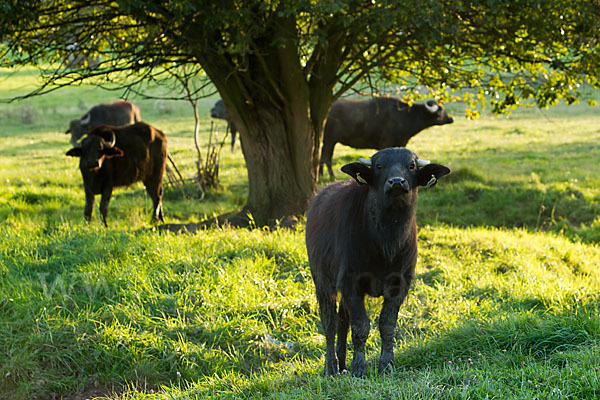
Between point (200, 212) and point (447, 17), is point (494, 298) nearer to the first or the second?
point (447, 17)

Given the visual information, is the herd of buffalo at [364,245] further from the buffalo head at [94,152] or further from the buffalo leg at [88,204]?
the buffalo leg at [88,204]

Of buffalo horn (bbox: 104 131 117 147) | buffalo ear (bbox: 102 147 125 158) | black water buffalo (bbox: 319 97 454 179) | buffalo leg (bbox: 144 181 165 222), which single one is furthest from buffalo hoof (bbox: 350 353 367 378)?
black water buffalo (bbox: 319 97 454 179)

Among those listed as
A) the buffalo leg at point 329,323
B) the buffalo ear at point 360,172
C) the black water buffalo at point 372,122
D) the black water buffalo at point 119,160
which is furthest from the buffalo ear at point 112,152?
the black water buffalo at point 372,122

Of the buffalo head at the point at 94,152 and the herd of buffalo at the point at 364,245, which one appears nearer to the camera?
the herd of buffalo at the point at 364,245

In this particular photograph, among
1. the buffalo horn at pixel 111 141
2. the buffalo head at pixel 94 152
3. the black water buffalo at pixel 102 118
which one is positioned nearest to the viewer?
the buffalo head at pixel 94 152

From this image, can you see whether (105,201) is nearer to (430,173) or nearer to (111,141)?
(111,141)

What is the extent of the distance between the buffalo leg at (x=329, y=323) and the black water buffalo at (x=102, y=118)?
17.5 metres

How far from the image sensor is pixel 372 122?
57.4 ft

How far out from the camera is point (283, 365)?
505 centimetres

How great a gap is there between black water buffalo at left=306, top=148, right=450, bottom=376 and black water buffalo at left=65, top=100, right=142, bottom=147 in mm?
17864

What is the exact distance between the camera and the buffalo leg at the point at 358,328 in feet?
13.6

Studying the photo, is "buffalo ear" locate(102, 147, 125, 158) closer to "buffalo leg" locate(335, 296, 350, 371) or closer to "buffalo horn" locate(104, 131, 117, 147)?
"buffalo horn" locate(104, 131, 117, 147)

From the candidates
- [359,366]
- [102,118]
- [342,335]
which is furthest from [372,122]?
[359,366]

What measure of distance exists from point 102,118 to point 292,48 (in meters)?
13.3
